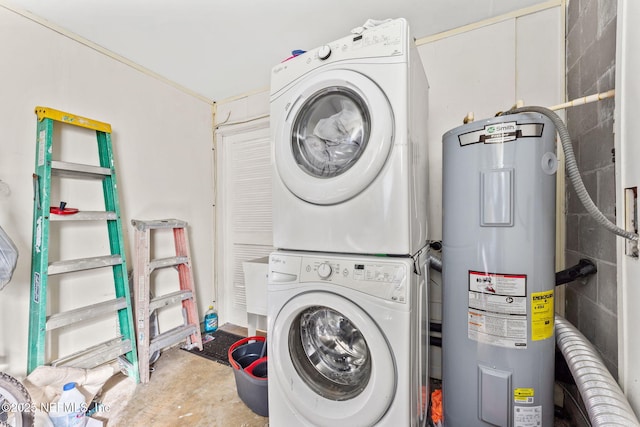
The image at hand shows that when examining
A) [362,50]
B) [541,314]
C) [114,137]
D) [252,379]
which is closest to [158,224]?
[114,137]

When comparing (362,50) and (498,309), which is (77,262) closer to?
(362,50)

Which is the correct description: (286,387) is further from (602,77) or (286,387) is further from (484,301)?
(602,77)

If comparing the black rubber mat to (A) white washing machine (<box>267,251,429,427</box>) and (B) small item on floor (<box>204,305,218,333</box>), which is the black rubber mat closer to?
(B) small item on floor (<box>204,305,218,333</box>)

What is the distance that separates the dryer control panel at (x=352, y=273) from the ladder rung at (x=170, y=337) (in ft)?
4.26

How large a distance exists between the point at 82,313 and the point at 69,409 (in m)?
0.49

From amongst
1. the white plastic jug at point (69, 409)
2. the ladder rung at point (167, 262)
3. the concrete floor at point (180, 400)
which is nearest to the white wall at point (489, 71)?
the concrete floor at point (180, 400)

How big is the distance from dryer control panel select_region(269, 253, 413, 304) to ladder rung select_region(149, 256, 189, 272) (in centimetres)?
122

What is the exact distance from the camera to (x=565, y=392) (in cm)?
133

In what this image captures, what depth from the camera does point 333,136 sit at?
117cm

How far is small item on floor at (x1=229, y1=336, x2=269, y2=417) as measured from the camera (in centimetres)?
139

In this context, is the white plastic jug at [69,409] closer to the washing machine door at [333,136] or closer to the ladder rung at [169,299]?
the ladder rung at [169,299]

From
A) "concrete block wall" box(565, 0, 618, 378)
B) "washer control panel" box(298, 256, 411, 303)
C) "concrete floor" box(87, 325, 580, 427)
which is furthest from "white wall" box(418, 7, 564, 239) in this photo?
"concrete floor" box(87, 325, 580, 427)

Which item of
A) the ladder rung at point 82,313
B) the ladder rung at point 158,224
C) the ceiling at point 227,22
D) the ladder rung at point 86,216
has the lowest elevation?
the ladder rung at point 82,313

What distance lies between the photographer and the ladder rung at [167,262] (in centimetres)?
191
